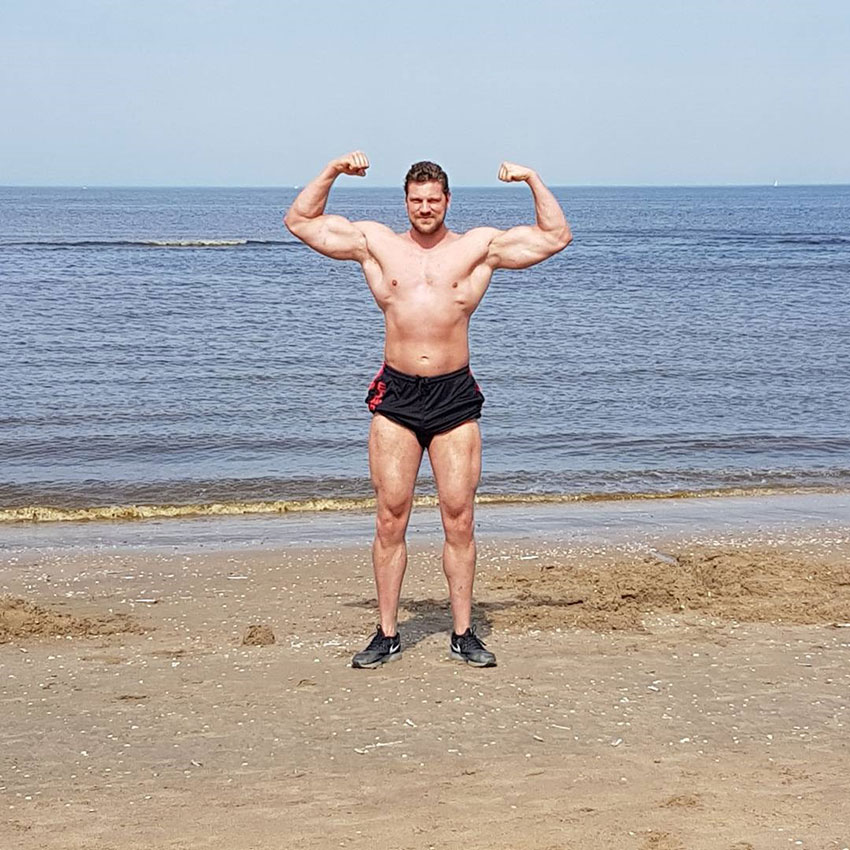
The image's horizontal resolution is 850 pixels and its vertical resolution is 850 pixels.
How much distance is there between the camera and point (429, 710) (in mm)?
5809

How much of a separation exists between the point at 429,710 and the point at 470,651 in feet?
2.26

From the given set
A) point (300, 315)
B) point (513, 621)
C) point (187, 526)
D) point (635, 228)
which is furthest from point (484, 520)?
point (635, 228)

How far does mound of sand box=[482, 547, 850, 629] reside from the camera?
24.2 feet

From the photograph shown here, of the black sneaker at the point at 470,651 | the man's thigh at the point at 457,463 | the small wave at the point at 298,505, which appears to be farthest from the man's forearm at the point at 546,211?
the small wave at the point at 298,505

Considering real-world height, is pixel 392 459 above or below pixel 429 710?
above

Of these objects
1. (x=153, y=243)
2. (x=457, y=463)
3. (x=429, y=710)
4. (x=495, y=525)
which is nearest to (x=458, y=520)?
(x=457, y=463)

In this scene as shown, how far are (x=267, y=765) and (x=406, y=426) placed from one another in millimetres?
1775

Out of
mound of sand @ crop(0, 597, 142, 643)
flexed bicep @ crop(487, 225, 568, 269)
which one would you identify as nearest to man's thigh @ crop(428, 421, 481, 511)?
flexed bicep @ crop(487, 225, 568, 269)

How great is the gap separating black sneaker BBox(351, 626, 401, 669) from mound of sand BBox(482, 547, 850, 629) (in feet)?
2.84

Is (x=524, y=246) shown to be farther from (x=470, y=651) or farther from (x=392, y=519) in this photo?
(x=470, y=651)

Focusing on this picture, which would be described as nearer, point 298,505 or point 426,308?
point 426,308

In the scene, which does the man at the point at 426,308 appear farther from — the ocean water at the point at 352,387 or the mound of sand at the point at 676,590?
the ocean water at the point at 352,387

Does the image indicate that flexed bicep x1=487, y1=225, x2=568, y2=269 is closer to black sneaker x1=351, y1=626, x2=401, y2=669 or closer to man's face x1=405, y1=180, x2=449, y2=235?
man's face x1=405, y1=180, x2=449, y2=235

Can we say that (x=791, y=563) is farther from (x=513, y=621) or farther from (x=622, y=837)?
(x=622, y=837)
